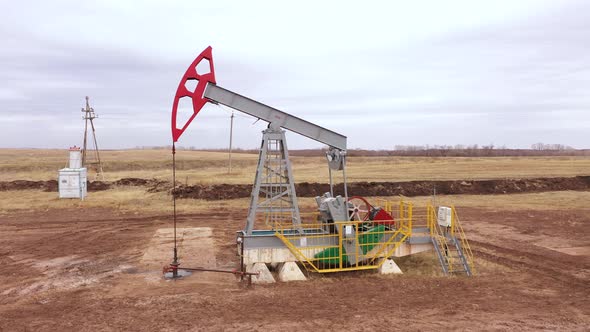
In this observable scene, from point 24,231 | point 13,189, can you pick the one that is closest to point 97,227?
point 24,231

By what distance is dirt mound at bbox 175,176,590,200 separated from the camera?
961 inches

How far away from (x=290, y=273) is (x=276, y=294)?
1007 mm

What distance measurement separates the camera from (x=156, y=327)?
22.9ft

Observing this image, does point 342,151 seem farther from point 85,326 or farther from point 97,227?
point 97,227

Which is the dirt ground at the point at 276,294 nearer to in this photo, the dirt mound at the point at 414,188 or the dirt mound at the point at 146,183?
the dirt mound at the point at 414,188

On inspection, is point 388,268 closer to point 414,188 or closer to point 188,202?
point 188,202

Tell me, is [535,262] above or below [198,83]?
below

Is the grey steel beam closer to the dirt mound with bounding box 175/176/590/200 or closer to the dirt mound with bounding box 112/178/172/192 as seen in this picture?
the dirt mound with bounding box 175/176/590/200

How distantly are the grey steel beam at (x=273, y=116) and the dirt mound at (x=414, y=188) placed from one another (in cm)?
1420

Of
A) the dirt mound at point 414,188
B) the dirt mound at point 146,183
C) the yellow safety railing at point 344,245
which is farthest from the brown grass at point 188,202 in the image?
the yellow safety railing at point 344,245

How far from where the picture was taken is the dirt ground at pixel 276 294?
23.8ft

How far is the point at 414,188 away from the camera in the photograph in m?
26.8

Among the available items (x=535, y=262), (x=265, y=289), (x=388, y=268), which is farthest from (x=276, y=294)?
(x=535, y=262)

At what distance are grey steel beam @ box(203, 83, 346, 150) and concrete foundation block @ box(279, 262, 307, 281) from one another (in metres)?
3.02
